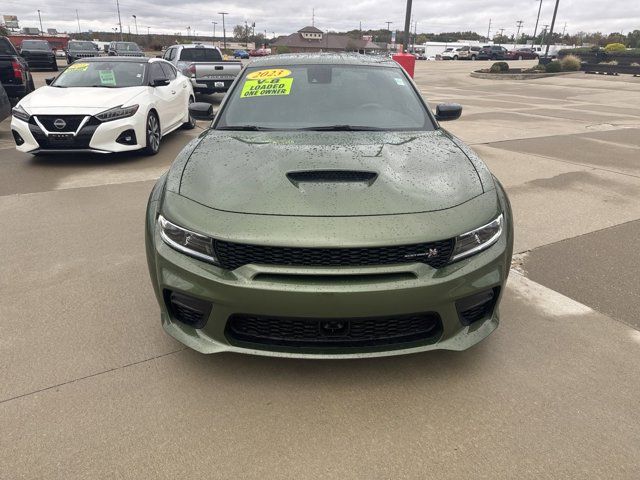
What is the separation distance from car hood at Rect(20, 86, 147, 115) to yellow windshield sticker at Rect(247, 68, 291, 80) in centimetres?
370

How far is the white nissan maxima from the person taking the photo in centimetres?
647

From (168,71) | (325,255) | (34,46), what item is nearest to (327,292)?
(325,255)

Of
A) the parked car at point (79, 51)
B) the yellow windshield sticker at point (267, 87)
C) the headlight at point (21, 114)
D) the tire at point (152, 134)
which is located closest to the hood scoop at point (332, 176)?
the yellow windshield sticker at point (267, 87)

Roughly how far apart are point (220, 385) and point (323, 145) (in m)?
1.49

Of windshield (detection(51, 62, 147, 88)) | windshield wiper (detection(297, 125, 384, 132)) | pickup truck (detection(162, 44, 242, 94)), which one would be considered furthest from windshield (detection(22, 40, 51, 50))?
windshield wiper (detection(297, 125, 384, 132))

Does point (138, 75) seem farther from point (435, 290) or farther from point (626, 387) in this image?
point (626, 387)

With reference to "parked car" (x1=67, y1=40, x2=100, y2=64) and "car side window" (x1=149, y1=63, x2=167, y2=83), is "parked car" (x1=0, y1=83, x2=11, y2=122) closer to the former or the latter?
"car side window" (x1=149, y1=63, x2=167, y2=83)

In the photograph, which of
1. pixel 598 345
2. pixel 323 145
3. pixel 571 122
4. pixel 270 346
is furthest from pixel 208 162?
pixel 571 122

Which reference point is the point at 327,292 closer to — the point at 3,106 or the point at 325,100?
the point at 325,100

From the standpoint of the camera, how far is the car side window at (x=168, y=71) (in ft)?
28.8

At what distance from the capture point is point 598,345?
9.15ft

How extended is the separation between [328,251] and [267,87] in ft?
6.77

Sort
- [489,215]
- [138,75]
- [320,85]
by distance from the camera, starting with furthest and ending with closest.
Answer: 1. [138,75]
2. [320,85]
3. [489,215]

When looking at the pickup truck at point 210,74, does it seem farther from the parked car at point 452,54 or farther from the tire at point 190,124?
the parked car at point 452,54
